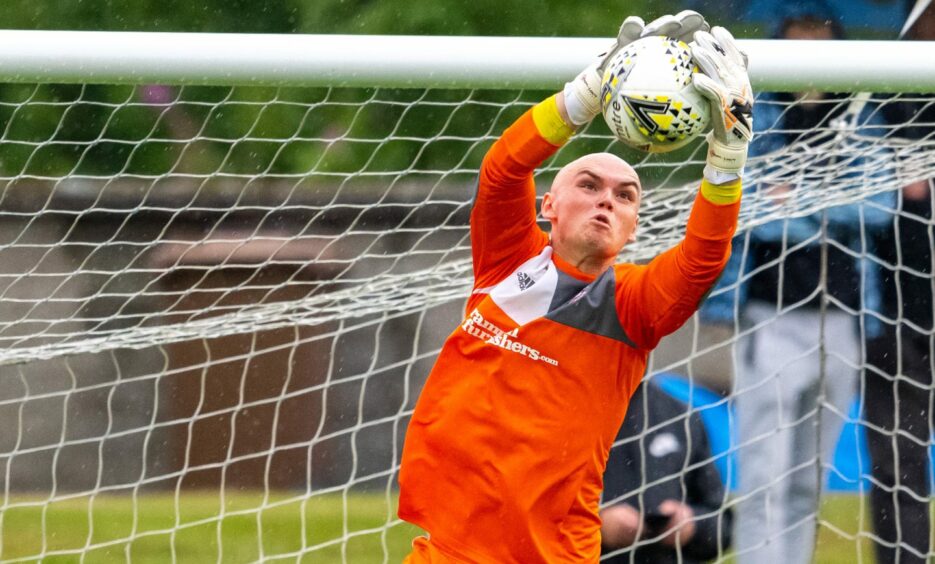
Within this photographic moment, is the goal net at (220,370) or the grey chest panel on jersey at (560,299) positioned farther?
the goal net at (220,370)

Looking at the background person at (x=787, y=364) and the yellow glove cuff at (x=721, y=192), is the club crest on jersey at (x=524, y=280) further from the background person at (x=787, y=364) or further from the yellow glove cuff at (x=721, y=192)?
the background person at (x=787, y=364)

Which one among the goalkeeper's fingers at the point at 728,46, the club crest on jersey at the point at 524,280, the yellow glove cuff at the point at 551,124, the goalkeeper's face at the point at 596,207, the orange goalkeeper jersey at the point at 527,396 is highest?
the goalkeeper's fingers at the point at 728,46

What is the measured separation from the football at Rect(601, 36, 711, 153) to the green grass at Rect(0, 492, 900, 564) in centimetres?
296

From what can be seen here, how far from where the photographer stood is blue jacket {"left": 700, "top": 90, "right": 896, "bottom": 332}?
12.9 ft

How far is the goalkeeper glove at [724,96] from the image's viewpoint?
254 centimetres

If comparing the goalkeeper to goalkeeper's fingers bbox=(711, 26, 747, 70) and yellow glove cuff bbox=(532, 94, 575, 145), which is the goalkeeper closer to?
yellow glove cuff bbox=(532, 94, 575, 145)

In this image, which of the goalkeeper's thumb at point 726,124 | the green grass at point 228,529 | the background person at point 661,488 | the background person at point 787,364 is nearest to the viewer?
the goalkeeper's thumb at point 726,124

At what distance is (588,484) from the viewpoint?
293cm

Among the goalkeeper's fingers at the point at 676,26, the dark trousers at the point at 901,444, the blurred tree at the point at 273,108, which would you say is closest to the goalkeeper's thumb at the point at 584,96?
the goalkeeper's fingers at the point at 676,26

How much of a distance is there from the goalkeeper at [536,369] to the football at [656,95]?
0.49ft

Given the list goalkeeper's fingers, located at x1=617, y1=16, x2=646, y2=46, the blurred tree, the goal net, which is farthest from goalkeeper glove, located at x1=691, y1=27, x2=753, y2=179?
the blurred tree

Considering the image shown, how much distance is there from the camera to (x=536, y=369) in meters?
2.89

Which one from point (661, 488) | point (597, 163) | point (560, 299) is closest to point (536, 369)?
point (560, 299)

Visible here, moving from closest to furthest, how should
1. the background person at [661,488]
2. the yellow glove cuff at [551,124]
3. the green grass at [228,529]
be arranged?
the yellow glove cuff at [551,124], the background person at [661,488], the green grass at [228,529]
